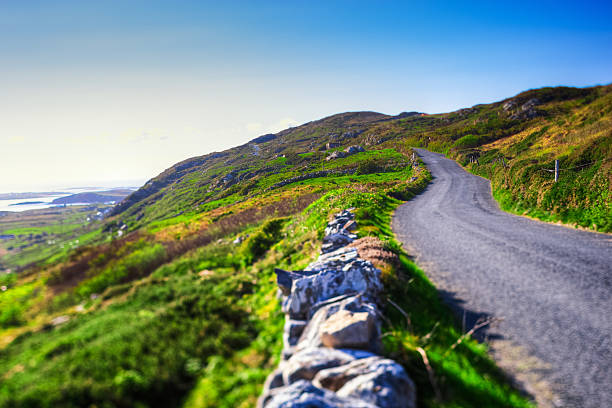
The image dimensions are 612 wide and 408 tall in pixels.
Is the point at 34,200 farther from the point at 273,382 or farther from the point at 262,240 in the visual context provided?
the point at 273,382

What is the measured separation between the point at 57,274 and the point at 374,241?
10.3m

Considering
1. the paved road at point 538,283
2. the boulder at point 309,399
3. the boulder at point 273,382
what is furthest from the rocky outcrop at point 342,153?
the boulder at point 309,399

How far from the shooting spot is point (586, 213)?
1402 centimetres

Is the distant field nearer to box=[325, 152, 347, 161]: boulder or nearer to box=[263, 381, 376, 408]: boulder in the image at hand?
box=[263, 381, 376, 408]: boulder

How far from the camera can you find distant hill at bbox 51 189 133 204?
12.1 metres

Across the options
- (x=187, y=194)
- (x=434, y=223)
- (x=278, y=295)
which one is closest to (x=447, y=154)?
(x=434, y=223)

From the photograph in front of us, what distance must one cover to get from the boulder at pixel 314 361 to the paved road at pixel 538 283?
3996 mm

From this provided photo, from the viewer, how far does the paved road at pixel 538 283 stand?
18.3 ft

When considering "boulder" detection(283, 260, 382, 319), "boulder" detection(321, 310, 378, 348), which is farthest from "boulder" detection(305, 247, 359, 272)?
"boulder" detection(321, 310, 378, 348)

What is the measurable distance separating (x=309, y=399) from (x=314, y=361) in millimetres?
1093

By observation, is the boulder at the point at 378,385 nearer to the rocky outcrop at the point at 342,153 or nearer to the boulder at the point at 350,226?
the boulder at the point at 350,226

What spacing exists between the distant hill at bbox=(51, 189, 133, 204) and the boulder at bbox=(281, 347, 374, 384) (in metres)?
12.8

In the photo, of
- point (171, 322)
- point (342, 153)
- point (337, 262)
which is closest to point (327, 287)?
point (337, 262)

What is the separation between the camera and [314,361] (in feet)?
16.1
